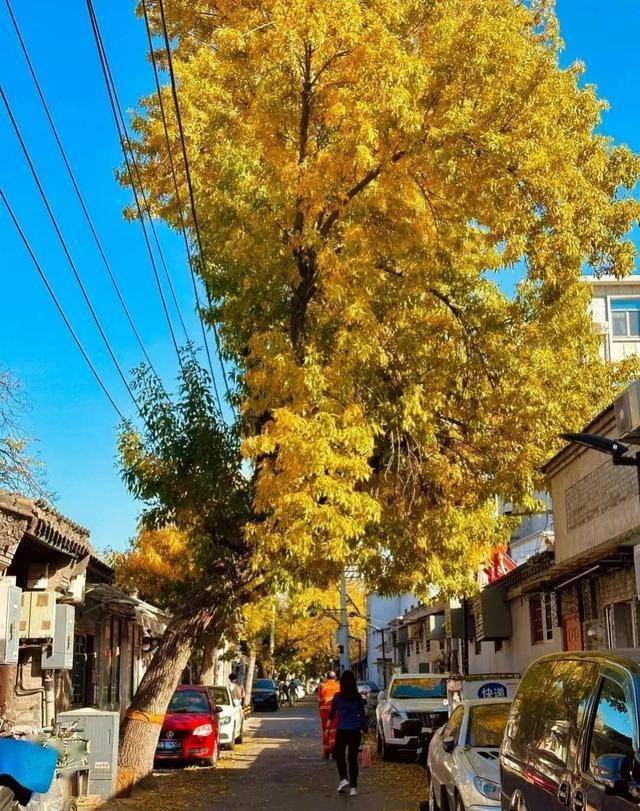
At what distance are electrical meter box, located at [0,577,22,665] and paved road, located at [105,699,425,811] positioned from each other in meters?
3.03

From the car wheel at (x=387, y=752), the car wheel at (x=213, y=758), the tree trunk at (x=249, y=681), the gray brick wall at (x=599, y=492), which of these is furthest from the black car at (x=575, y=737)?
the tree trunk at (x=249, y=681)

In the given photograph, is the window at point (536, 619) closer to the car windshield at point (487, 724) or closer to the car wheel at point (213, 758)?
the car wheel at point (213, 758)

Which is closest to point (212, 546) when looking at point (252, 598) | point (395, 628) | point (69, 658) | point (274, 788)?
point (252, 598)

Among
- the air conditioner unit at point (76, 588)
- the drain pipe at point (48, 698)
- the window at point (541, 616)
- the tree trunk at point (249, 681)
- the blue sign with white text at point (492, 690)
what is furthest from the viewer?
the tree trunk at point (249, 681)

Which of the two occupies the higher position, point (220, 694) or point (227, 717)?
point (220, 694)

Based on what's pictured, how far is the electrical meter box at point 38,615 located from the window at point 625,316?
28983 millimetres

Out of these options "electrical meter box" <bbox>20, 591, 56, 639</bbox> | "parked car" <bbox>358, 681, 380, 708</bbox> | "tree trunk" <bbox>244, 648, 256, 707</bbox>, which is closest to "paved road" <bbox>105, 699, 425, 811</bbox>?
"electrical meter box" <bbox>20, 591, 56, 639</bbox>

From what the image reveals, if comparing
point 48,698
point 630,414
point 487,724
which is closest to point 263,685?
point 48,698

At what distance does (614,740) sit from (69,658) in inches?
461

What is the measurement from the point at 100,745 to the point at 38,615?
2005 millimetres

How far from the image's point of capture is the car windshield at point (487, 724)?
34.3ft

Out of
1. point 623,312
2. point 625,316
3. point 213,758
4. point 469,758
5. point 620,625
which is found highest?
point 623,312

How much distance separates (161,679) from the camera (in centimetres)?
1650

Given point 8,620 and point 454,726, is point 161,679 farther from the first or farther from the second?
point 454,726
